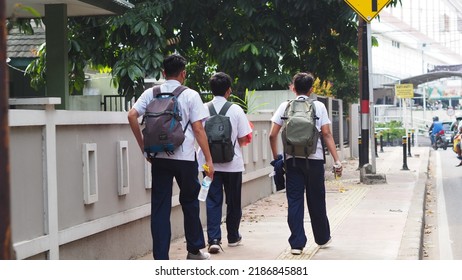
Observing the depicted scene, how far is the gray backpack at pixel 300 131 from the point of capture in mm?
8539

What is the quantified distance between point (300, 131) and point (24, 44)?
13.9m

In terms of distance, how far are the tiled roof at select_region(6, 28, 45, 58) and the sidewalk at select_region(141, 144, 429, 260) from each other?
746 cm

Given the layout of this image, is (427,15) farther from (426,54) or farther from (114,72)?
(114,72)

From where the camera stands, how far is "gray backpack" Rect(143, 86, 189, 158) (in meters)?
7.22

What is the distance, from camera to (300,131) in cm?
855

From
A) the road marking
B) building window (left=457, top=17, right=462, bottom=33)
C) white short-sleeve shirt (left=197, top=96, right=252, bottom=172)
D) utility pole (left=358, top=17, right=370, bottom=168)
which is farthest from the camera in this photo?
building window (left=457, top=17, right=462, bottom=33)

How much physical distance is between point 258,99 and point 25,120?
13.1 metres

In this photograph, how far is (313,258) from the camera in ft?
28.0

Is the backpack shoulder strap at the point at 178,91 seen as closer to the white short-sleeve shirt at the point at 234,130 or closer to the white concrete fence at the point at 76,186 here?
the white concrete fence at the point at 76,186

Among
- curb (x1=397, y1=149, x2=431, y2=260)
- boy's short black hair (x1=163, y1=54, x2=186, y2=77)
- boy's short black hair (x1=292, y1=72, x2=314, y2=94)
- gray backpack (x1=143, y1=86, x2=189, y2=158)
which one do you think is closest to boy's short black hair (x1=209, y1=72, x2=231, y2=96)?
boy's short black hair (x1=292, y1=72, x2=314, y2=94)

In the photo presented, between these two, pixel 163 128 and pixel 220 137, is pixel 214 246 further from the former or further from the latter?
pixel 163 128

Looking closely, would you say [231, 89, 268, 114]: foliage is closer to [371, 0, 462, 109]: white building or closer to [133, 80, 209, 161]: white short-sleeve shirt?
[133, 80, 209, 161]: white short-sleeve shirt

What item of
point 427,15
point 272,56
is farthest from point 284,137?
point 427,15

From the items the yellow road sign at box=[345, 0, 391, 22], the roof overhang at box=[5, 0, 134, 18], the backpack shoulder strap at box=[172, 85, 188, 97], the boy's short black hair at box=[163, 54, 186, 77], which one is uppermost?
the yellow road sign at box=[345, 0, 391, 22]
